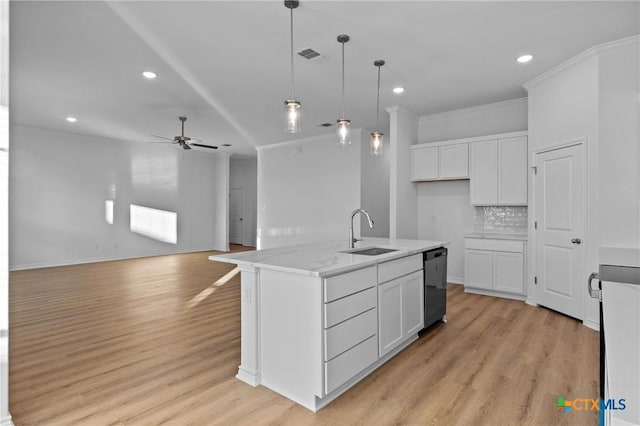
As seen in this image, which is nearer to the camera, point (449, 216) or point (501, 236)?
point (501, 236)

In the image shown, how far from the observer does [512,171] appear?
478 centimetres

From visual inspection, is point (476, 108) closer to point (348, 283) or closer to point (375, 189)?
point (375, 189)

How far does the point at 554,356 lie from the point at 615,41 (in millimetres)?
3070

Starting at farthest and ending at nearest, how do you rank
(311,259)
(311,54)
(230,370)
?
(311,54) < (230,370) < (311,259)

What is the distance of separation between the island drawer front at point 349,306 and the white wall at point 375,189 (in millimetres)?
4386

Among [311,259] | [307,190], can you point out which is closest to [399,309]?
[311,259]

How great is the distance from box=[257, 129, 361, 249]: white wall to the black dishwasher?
3.31 metres

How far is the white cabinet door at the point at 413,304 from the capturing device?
3.01 m

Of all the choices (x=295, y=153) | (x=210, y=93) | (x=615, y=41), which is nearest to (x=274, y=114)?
(x=210, y=93)

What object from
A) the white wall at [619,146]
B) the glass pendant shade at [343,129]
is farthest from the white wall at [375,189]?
the white wall at [619,146]

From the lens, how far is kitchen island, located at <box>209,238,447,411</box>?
2.15 meters

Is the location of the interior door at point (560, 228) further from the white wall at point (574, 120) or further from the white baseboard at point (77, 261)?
the white baseboard at point (77, 261)

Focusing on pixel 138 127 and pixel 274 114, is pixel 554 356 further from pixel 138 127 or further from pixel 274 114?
pixel 138 127

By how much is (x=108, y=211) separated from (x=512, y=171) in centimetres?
848
